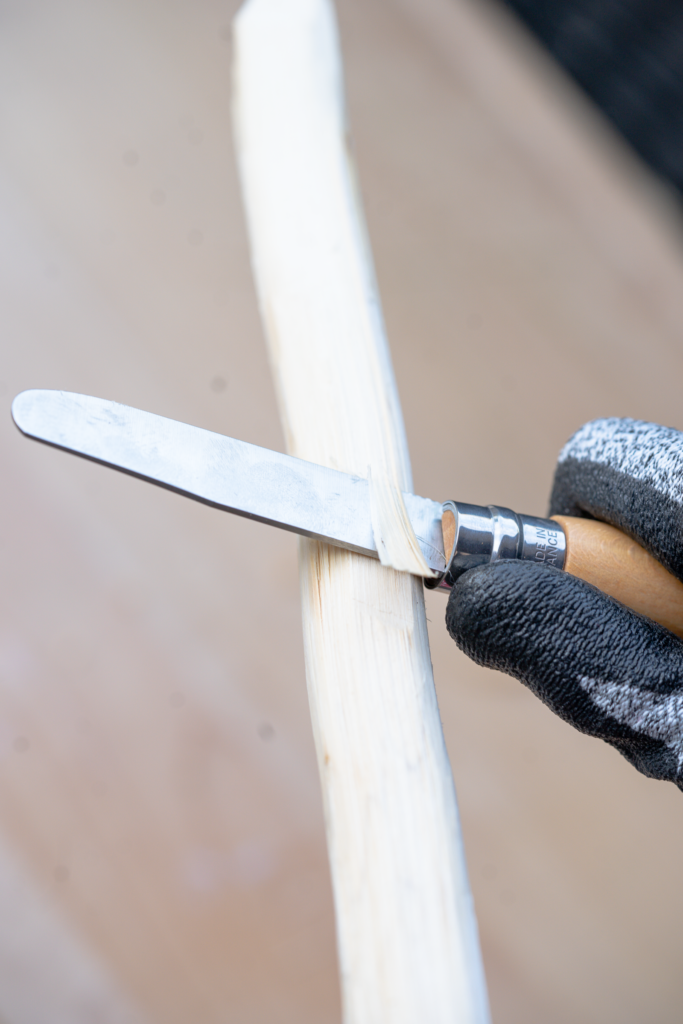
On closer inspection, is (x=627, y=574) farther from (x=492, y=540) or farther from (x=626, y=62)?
(x=626, y=62)

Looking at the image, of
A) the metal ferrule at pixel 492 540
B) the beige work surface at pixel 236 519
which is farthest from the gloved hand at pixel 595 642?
the beige work surface at pixel 236 519

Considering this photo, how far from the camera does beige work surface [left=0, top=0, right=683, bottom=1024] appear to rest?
0.65 meters

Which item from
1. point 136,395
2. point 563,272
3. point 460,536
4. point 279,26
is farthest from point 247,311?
point 460,536

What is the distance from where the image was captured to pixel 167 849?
658 mm

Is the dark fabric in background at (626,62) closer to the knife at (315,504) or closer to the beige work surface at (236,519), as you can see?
the beige work surface at (236,519)

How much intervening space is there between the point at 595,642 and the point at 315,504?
165mm

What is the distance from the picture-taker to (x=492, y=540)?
0.37 metres

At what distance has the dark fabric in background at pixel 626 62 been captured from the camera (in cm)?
95

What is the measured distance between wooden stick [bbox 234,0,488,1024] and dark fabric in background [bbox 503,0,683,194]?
0.62m

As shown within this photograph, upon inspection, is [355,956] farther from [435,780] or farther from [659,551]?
[659,551]

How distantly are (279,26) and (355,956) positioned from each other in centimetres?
66

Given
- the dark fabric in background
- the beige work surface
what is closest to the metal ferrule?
the beige work surface

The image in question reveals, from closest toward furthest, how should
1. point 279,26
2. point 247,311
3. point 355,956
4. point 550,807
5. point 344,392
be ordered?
point 355,956
point 344,392
point 279,26
point 550,807
point 247,311

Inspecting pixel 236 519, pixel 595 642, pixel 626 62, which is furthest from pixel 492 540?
pixel 626 62
